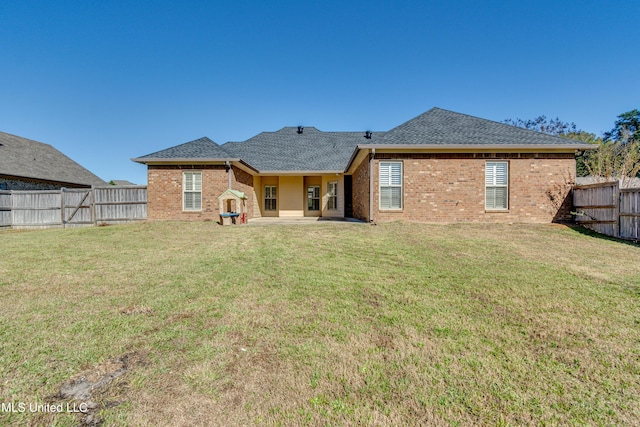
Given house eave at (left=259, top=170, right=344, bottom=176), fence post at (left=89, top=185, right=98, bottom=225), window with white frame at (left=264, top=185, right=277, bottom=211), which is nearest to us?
fence post at (left=89, top=185, right=98, bottom=225)

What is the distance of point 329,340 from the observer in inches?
110

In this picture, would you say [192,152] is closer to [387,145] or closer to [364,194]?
[364,194]

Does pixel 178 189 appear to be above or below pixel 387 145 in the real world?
below

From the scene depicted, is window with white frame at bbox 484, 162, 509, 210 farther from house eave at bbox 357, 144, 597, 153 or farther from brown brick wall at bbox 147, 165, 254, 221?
brown brick wall at bbox 147, 165, 254, 221

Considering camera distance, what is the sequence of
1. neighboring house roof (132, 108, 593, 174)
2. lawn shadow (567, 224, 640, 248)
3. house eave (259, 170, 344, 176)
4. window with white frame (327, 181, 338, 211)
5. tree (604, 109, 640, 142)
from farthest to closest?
1. tree (604, 109, 640, 142)
2. window with white frame (327, 181, 338, 211)
3. house eave (259, 170, 344, 176)
4. neighboring house roof (132, 108, 593, 174)
5. lawn shadow (567, 224, 640, 248)

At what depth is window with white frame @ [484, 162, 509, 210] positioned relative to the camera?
10633 millimetres

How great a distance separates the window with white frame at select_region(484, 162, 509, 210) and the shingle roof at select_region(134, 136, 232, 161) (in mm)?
10292

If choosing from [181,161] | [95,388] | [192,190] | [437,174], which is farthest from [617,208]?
[181,161]

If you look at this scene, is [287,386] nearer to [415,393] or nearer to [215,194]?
[415,393]

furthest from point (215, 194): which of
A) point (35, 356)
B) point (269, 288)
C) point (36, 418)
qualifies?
point (36, 418)

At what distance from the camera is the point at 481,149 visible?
1042cm

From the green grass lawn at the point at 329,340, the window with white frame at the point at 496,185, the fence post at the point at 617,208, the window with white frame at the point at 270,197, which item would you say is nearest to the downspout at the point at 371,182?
the window with white frame at the point at 496,185

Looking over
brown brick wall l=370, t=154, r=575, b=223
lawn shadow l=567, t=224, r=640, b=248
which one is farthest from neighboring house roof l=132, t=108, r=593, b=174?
lawn shadow l=567, t=224, r=640, b=248

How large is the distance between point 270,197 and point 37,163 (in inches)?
601
